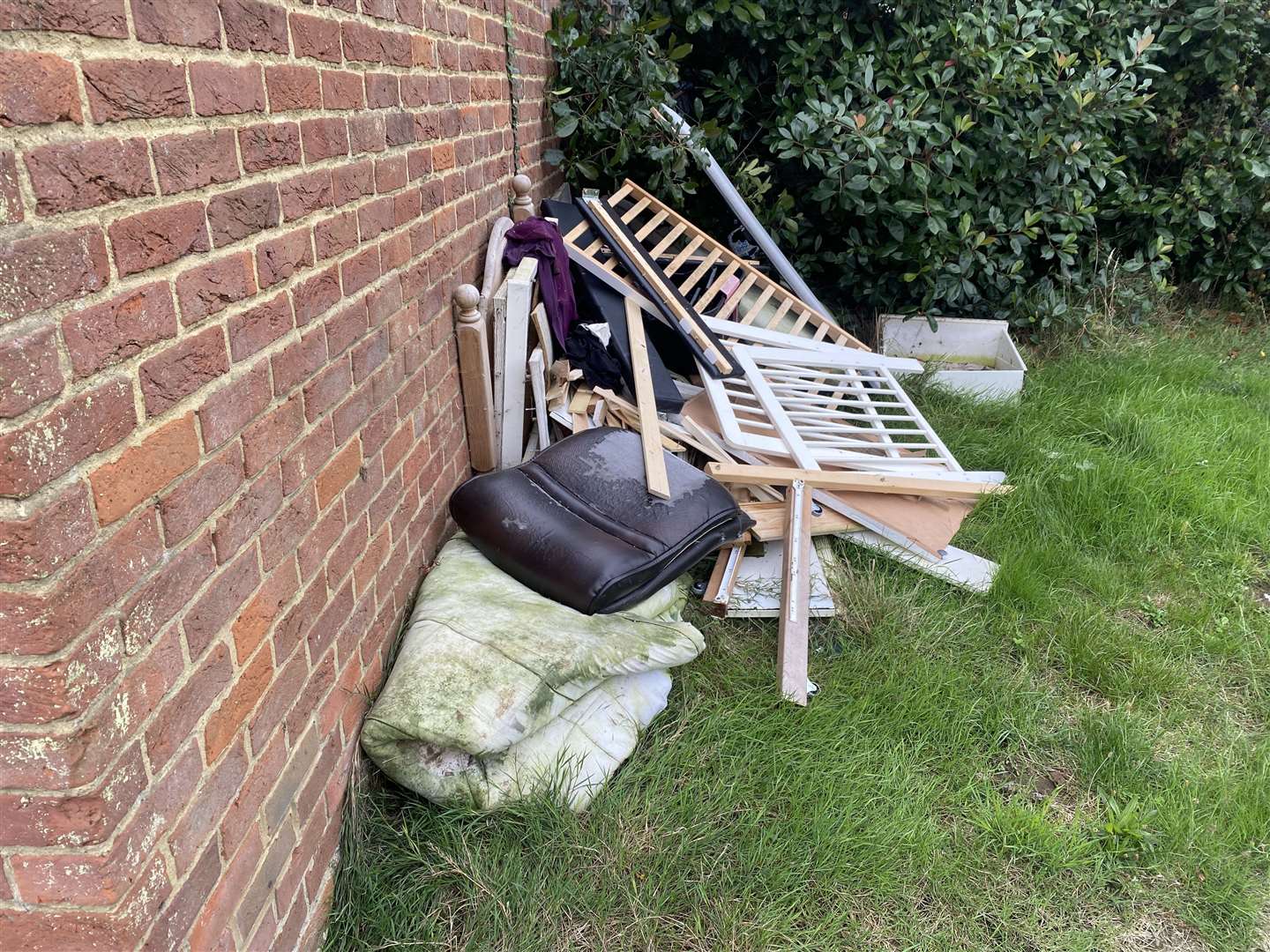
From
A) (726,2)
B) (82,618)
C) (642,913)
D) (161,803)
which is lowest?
(642,913)

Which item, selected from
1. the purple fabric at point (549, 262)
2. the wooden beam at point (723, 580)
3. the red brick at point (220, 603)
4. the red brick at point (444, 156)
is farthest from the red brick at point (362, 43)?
the wooden beam at point (723, 580)

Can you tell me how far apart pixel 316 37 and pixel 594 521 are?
58.7 inches

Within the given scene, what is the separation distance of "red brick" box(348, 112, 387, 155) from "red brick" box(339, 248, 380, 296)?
23cm

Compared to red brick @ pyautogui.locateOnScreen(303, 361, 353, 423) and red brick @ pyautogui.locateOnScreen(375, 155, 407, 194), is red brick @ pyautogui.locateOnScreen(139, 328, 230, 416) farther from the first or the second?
red brick @ pyautogui.locateOnScreen(375, 155, 407, 194)

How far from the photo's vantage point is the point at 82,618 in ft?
3.45

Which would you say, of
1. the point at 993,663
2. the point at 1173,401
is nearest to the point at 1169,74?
the point at 1173,401

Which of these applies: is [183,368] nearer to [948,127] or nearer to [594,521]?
[594,521]

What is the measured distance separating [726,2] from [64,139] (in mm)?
4205

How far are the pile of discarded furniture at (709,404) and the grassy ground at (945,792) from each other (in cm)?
17

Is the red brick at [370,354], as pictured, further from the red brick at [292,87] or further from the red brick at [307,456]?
the red brick at [292,87]

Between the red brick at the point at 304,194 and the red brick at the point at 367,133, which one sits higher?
the red brick at the point at 367,133

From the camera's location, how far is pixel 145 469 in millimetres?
1162

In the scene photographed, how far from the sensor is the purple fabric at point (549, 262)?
3.37 metres

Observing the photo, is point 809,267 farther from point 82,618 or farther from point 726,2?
point 82,618
